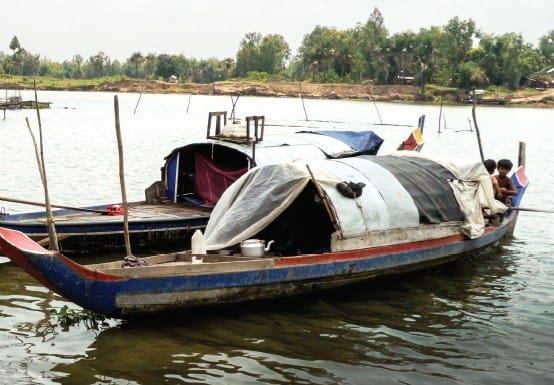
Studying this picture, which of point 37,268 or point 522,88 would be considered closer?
point 37,268

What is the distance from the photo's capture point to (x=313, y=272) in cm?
952

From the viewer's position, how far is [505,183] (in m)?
14.0

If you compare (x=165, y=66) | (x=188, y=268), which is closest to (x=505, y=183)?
(x=188, y=268)

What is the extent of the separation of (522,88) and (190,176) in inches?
3555

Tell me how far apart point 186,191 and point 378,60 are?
9160 centimetres

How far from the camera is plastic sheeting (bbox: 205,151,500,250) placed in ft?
31.7

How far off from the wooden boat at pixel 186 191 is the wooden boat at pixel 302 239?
2.64 metres

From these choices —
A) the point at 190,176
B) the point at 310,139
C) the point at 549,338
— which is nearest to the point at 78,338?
the point at 549,338

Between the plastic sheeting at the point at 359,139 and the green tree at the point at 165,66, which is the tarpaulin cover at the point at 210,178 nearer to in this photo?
the plastic sheeting at the point at 359,139

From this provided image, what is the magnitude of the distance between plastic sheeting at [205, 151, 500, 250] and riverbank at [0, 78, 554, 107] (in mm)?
65113

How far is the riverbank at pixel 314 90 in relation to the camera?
294ft

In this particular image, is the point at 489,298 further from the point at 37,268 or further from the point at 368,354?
the point at 37,268

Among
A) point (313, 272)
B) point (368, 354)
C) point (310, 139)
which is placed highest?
point (310, 139)

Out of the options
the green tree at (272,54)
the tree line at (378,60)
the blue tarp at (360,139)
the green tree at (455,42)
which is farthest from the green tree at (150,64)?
the blue tarp at (360,139)
